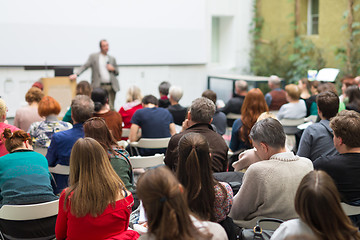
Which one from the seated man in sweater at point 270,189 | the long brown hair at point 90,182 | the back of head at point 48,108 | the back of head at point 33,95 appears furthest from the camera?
the back of head at point 33,95

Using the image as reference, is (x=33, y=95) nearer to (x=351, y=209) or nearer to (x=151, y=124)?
(x=151, y=124)

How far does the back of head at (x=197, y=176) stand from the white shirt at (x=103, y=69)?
6861 mm

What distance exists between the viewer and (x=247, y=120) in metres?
4.67

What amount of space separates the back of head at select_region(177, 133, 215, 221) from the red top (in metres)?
0.44

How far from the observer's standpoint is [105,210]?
250 centimetres

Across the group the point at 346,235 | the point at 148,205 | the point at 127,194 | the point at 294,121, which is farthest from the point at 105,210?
the point at 294,121

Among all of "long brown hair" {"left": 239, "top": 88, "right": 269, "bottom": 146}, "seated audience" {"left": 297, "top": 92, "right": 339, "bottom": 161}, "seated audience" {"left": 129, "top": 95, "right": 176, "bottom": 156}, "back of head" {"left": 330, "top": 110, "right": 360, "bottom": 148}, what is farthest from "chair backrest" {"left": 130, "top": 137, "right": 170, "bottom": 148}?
"back of head" {"left": 330, "top": 110, "right": 360, "bottom": 148}

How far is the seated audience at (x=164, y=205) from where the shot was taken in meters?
1.73

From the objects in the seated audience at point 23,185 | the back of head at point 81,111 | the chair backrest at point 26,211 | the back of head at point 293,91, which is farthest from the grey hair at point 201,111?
the back of head at point 293,91

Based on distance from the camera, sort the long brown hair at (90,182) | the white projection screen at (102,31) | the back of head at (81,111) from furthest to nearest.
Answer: the white projection screen at (102,31)
the back of head at (81,111)
the long brown hair at (90,182)

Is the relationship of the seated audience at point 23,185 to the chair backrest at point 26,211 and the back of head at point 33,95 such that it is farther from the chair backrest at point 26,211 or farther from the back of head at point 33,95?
the back of head at point 33,95

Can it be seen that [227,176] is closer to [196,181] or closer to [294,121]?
[196,181]

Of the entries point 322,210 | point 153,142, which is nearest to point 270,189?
point 322,210

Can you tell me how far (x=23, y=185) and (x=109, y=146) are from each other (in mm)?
692
